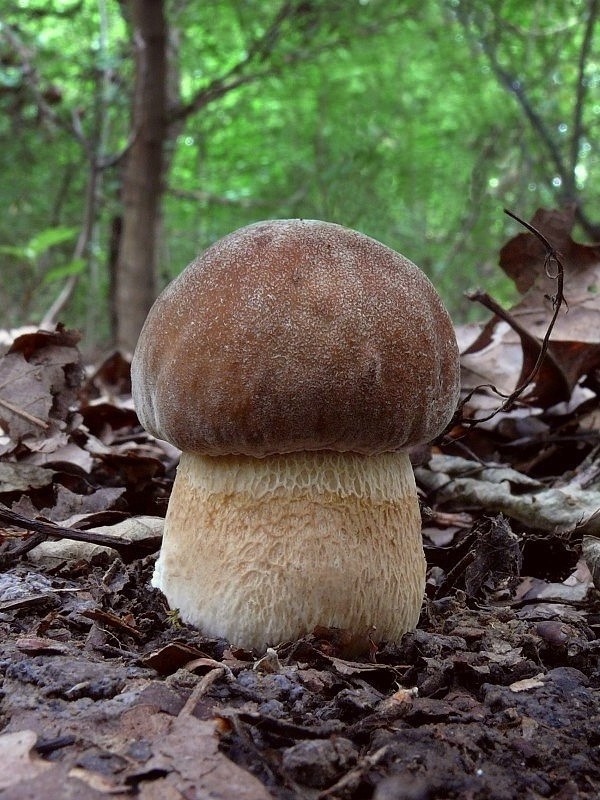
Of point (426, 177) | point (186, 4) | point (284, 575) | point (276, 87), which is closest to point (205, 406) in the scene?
point (284, 575)

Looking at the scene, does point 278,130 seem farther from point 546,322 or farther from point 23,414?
point 23,414

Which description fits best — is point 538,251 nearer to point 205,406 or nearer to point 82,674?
point 205,406

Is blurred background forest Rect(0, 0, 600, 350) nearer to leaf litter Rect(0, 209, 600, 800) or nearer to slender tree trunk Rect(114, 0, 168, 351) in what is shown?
slender tree trunk Rect(114, 0, 168, 351)

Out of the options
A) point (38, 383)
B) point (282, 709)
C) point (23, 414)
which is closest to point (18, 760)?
point (282, 709)

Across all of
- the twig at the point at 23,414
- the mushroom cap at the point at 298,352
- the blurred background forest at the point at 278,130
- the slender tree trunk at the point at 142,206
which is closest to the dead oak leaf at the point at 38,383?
the twig at the point at 23,414

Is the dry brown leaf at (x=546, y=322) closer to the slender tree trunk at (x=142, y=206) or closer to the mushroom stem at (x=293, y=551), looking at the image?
the mushroom stem at (x=293, y=551)

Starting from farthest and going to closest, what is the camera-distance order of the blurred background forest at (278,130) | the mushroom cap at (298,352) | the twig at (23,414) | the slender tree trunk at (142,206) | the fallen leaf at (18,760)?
the slender tree trunk at (142,206), the blurred background forest at (278,130), the twig at (23,414), the mushroom cap at (298,352), the fallen leaf at (18,760)
